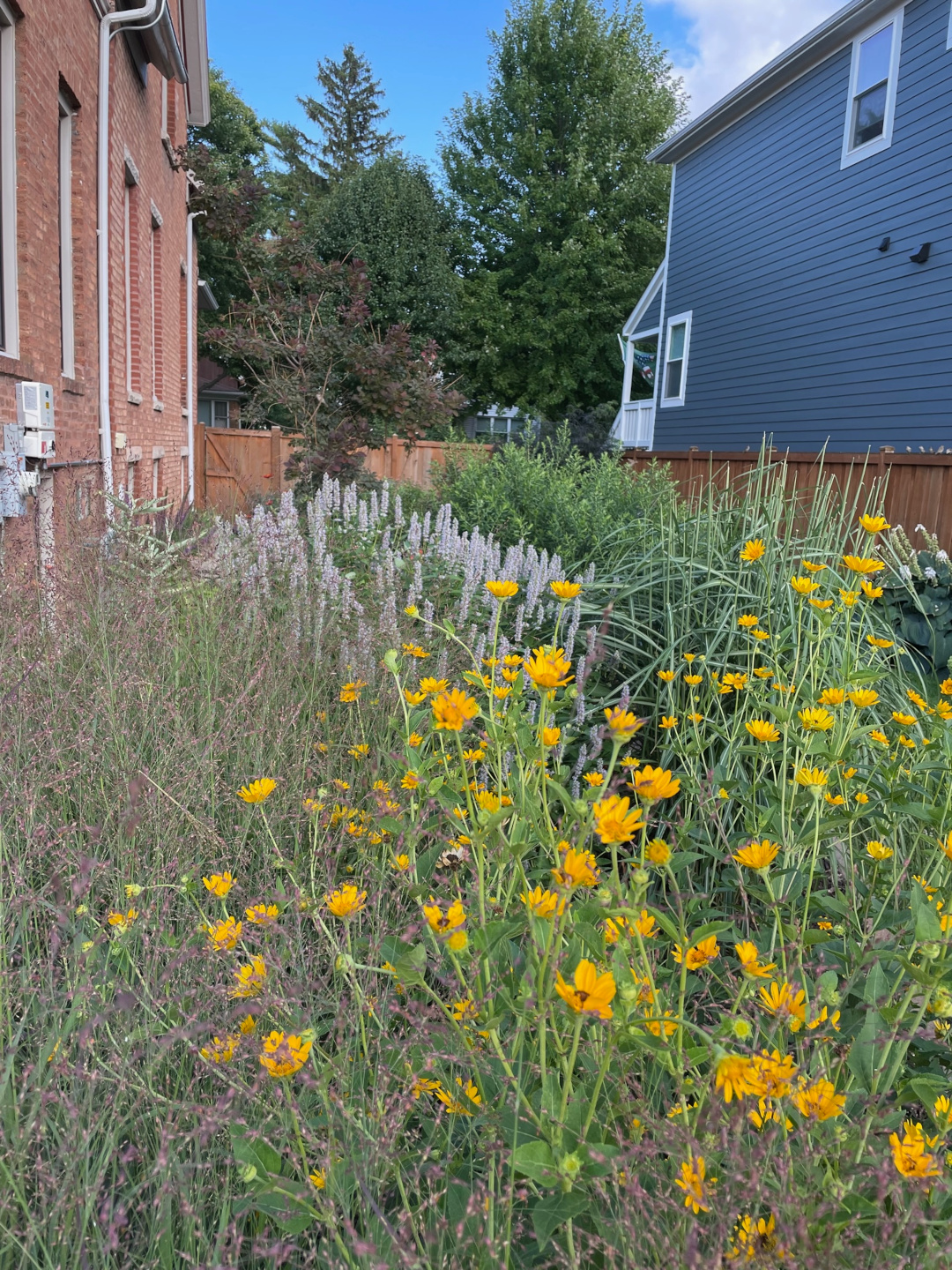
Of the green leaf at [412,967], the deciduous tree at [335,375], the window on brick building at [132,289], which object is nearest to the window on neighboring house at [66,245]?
the window on brick building at [132,289]

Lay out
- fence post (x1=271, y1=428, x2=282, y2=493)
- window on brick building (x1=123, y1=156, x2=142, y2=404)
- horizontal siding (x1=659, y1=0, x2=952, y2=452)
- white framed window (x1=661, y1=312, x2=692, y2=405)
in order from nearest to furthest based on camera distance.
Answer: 1. window on brick building (x1=123, y1=156, x2=142, y2=404)
2. horizontal siding (x1=659, y1=0, x2=952, y2=452)
3. white framed window (x1=661, y1=312, x2=692, y2=405)
4. fence post (x1=271, y1=428, x2=282, y2=493)

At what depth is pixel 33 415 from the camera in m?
5.28

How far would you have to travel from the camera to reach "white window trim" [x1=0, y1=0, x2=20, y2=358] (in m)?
5.07

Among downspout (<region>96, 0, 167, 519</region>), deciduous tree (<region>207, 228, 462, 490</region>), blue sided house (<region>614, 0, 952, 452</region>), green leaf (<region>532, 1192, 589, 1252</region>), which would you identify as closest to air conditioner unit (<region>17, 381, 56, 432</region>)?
downspout (<region>96, 0, 167, 519</region>)

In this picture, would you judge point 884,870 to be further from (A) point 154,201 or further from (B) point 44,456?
(A) point 154,201

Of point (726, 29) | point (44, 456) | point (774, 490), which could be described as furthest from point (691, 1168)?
point (726, 29)

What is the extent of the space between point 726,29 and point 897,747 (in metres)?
65.9

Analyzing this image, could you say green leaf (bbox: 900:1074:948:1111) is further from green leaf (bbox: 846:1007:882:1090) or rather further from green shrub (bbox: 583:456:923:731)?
green shrub (bbox: 583:456:923:731)

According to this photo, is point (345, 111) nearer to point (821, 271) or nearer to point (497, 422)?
point (497, 422)

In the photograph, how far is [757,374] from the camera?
15438 millimetres

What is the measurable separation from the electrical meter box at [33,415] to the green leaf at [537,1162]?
5.16m

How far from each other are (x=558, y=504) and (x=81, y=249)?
3945 mm

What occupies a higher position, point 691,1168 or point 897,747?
point 897,747

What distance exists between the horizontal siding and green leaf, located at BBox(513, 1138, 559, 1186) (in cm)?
1174
